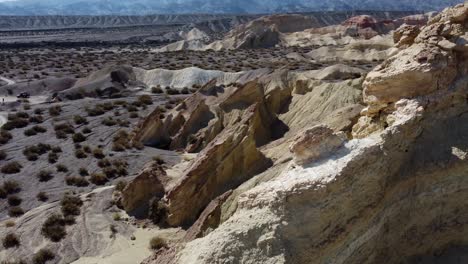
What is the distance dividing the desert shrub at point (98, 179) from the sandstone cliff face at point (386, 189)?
39.7ft

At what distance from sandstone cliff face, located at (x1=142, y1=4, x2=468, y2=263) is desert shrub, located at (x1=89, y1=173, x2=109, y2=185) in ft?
39.7

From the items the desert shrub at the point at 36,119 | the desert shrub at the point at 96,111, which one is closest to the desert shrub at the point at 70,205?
the desert shrub at the point at 36,119

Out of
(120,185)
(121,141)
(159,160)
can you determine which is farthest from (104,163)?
(120,185)

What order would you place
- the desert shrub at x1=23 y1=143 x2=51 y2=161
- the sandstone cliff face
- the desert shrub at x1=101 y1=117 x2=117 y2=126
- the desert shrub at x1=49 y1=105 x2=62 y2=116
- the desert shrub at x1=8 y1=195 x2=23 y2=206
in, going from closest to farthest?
the sandstone cliff face < the desert shrub at x1=8 y1=195 x2=23 y2=206 < the desert shrub at x1=23 y1=143 x2=51 y2=161 < the desert shrub at x1=101 y1=117 x2=117 y2=126 < the desert shrub at x1=49 y1=105 x2=62 y2=116

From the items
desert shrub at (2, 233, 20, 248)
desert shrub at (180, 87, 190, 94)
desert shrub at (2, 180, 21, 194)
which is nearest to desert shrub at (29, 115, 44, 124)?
desert shrub at (2, 180, 21, 194)

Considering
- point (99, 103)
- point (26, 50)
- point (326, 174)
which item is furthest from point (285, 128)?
point (26, 50)

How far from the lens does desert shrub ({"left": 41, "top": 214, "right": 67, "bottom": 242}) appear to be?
1702 centimetres

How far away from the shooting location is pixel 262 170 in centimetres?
1822

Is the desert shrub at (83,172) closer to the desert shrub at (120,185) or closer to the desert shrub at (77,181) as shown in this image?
the desert shrub at (77,181)

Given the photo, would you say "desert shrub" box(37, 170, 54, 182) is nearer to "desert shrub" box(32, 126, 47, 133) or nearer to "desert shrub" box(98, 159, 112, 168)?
"desert shrub" box(98, 159, 112, 168)

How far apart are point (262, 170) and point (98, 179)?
9090 millimetres

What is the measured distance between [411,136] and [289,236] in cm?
388

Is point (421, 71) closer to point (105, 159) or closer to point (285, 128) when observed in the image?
point (285, 128)

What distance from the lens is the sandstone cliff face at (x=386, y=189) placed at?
8695 millimetres
